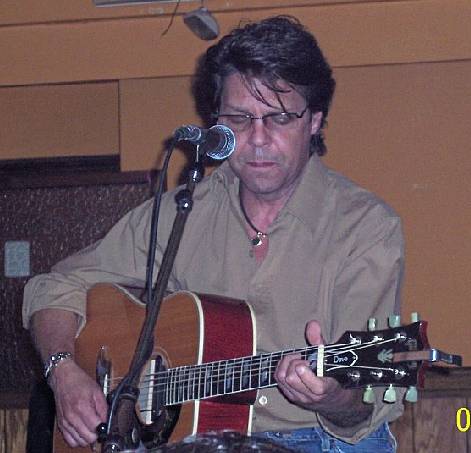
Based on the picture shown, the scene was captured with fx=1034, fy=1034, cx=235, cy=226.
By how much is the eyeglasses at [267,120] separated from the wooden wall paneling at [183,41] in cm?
168

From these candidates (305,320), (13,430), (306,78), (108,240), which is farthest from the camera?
(13,430)

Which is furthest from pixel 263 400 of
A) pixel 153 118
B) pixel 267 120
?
pixel 153 118

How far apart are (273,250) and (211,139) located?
625mm

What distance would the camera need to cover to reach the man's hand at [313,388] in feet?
8.47

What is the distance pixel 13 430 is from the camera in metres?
5.04

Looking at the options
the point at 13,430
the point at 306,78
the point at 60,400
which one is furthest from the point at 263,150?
the point at 13,430

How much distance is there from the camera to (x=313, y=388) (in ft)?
8.46

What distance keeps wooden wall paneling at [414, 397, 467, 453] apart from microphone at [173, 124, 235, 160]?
2451 mm

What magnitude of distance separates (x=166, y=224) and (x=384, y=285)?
807 millimetres

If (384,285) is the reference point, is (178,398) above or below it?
below

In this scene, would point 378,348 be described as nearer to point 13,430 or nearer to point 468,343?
point 468,343

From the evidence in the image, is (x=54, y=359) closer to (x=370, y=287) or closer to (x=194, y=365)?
(x=194, y=365)

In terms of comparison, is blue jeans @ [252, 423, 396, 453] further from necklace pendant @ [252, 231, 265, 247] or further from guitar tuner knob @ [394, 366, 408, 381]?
necklace pendant @ [252, 231, 265, 247]

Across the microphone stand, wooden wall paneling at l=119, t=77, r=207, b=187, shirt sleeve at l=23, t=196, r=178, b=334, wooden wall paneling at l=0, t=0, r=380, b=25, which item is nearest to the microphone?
the microphone stand
